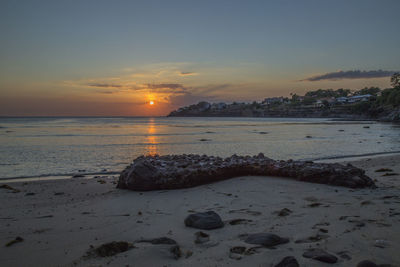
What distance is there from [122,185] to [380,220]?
530 cm

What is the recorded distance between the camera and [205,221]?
4031mm

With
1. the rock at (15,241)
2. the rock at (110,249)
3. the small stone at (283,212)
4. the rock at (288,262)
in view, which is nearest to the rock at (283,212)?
the small stone at (283,212)

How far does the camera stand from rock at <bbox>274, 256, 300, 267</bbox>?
9.02ft

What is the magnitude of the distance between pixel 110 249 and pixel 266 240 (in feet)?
5.83

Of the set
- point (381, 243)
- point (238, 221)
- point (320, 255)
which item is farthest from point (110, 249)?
point (381, 243)

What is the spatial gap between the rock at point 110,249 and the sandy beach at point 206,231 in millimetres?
71

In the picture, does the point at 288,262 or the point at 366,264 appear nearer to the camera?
the point at 366,264

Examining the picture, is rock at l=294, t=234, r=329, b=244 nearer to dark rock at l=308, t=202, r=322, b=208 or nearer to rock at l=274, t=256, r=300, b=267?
rock at l=274, t=256, r=300, b=267

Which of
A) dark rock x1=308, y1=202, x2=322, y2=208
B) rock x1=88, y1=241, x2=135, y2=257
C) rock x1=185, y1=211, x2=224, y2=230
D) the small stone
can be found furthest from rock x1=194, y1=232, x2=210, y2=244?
dark rock x1=308, y1=202, x2=322, y2=208

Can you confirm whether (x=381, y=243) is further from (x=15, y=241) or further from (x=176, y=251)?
(x=15, y=241)

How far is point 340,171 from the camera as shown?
6.68m

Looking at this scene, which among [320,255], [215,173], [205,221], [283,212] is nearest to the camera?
[320,255]

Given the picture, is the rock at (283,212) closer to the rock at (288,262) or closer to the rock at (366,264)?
the rock at (288,262)

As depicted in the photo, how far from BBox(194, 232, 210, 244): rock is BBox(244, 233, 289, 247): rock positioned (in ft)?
1.59
